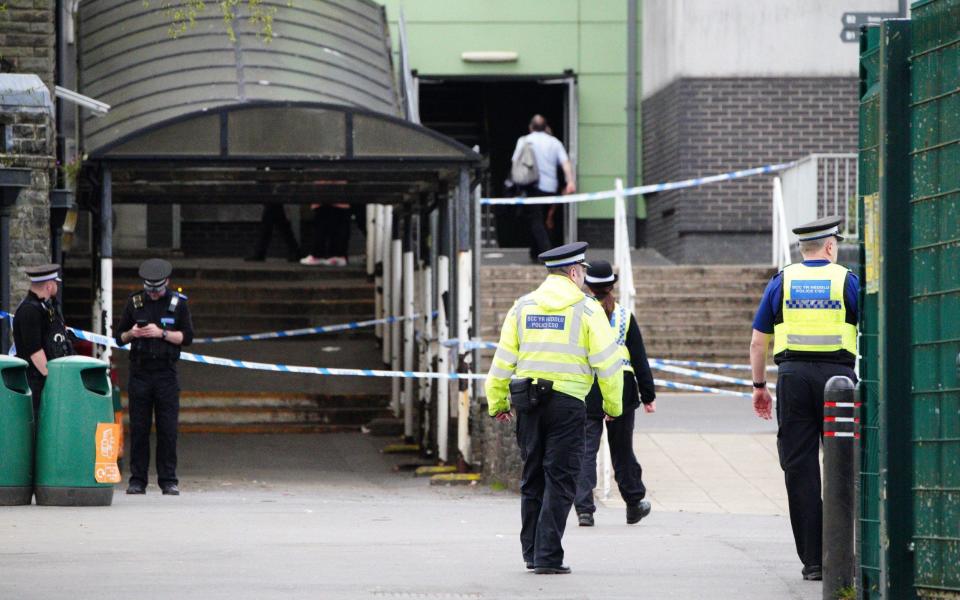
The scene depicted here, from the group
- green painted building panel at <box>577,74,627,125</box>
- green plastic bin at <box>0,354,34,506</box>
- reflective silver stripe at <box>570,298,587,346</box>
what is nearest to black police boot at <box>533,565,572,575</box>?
reflective silver stripe at <box>570,298,587,346</box>

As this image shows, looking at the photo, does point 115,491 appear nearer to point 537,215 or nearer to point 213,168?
point 213,168

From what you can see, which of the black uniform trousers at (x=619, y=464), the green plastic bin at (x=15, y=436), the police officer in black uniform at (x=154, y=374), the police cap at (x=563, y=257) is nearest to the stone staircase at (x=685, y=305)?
the police officer in black uniform at (x=154, y=374)

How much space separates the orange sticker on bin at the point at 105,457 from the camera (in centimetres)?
1163

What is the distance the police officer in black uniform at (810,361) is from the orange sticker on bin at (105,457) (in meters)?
5.06

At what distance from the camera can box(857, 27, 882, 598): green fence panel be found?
6.65m

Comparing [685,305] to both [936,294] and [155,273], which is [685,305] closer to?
[155,273]

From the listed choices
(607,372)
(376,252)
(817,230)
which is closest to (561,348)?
(607,372)

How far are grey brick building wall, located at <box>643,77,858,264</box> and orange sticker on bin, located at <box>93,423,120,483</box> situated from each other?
12.1m

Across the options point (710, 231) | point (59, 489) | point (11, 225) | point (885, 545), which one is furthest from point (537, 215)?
point (885, 545)

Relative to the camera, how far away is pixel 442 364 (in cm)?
1559

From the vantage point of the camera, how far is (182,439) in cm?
1753

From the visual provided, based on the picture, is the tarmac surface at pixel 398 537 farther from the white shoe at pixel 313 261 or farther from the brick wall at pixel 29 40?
the white shoe at pixel 313 261

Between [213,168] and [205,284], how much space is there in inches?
292

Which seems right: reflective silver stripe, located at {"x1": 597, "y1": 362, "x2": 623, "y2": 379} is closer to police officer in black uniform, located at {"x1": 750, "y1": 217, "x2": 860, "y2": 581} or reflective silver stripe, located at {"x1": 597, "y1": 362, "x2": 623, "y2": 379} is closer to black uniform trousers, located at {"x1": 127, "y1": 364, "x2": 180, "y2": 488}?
police officer in black uniform, located at {"x1": 750, "y1": 217, "x2": 860, "y2": 581}
